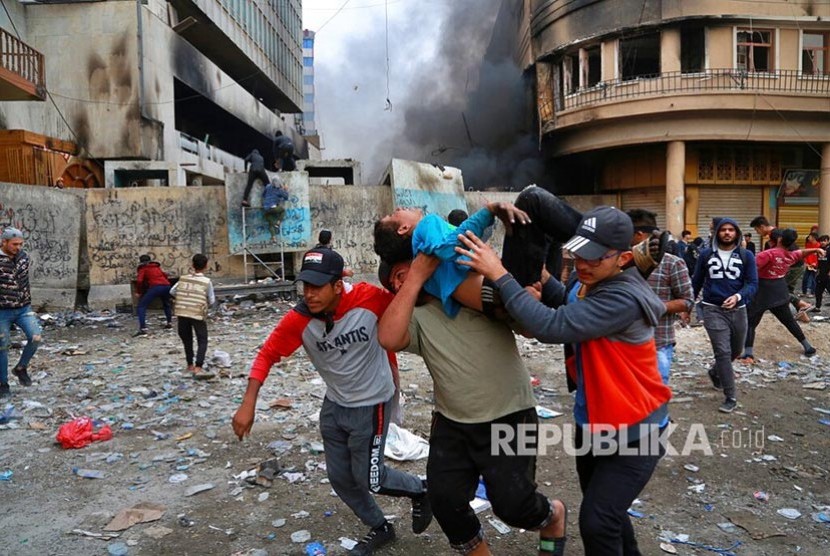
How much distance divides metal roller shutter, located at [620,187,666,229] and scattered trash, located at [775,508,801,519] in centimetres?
1664

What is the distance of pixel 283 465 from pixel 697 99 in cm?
1682

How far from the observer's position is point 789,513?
10.6 feet

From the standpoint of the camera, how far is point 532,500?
217 cm

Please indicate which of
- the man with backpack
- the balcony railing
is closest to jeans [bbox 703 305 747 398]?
the man with backpack

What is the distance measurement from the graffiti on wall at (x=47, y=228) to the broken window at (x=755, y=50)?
17950 millimetres

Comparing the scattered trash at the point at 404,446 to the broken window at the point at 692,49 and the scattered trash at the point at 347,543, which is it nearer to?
the scattered trash at the point at 347,543

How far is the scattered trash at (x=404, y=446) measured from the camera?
3.97m

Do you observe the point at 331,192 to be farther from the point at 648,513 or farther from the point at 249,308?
the point at 648,513

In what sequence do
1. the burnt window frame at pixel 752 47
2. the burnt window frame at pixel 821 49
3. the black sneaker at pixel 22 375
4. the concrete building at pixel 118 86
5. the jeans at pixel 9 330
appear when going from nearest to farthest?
the jeans at pixel 9 330, the black sneaker at pixel 22 375, the concrete building at pixel 118 86, the burnt window frame at pixel 752 47, the burnt window frame at pixel 821 49

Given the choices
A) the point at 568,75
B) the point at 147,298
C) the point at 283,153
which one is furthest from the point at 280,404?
the point at 568,75

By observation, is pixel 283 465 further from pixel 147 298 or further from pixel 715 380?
pixel 147 298

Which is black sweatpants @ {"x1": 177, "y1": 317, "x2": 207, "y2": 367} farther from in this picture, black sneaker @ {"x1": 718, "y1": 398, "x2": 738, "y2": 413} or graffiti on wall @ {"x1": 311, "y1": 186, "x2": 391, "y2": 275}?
graffiti on wall @ {"x1": 311, "y1": 186, "x2": 391, "y2": 275}

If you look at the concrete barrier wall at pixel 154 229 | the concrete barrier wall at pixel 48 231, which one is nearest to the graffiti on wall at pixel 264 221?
the concrete barrier wall at pixel 154 229

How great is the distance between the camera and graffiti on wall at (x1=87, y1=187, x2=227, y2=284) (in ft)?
41.0
